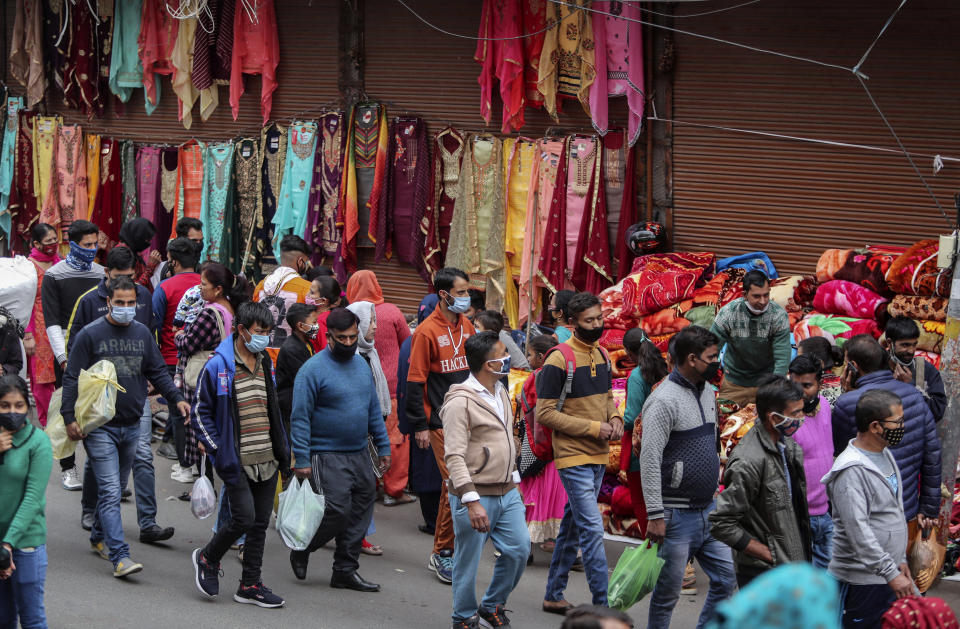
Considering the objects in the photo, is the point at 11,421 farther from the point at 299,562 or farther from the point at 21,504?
the point at 299,562

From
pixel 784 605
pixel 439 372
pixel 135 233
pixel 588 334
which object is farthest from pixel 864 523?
pixel 135 233

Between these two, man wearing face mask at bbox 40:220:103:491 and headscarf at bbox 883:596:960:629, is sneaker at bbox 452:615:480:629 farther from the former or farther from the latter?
man wearing face mask at bbox 40:220:103:491

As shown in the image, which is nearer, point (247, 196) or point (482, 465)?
point (482, 465)

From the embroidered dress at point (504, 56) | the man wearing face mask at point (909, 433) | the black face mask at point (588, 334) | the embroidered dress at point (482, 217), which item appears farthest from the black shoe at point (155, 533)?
the embroidered dress at point (504, 56)

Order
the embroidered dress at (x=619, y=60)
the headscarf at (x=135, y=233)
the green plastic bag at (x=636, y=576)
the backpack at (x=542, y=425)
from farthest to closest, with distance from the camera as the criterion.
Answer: the headscarf at (x=135, y=233)
the embroidered dress at (x=619, y=60)
the backpack at (x=542, y=425)
the green plastic bag at (x=636, y=576)

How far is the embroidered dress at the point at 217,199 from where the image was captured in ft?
43.9

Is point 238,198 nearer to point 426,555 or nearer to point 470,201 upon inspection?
point 470,201

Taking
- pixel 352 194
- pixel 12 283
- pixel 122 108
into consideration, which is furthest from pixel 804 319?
pixel 122 108

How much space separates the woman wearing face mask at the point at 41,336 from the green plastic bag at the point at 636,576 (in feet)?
19.8

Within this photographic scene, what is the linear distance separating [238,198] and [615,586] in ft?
28.7

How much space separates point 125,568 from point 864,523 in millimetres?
4455

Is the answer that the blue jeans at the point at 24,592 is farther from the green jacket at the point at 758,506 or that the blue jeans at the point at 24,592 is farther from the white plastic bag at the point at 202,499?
the green jacket at the point at 758,506

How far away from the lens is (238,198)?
44.3ft

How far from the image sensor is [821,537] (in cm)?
660
